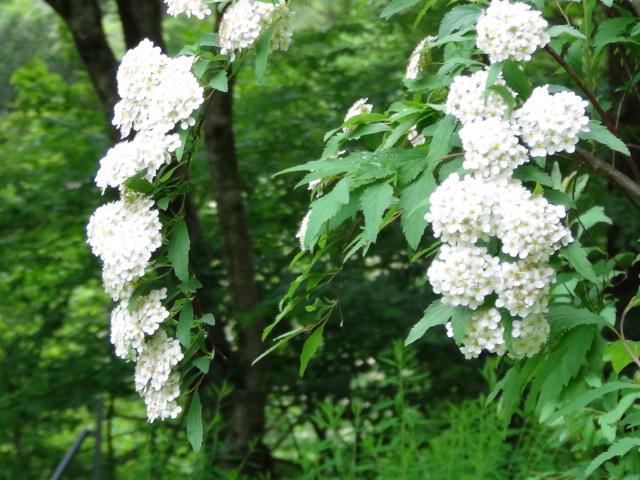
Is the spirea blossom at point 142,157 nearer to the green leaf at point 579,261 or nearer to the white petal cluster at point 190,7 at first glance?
the white petal cluster at point 190,7

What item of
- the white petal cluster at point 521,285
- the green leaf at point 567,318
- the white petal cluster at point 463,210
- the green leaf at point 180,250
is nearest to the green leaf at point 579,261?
the white petal cluster at point 521,285

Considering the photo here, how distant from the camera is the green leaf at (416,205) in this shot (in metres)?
1.57

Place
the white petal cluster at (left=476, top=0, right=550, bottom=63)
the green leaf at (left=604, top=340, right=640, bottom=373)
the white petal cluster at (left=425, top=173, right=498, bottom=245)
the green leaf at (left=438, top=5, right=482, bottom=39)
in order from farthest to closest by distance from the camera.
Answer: the green leaf at (left=604, top=340, right=640, bottom=373), the green leaf at (left=438, top=5, right=482, bottom=39), the white petal cluster at (left=476, top=0, right=550, bottom=63), the white petal cluster at (left=425, top=173, right=498, bottom=245)

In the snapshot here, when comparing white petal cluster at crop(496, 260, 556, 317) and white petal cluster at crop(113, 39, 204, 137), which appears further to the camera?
white petal cluster at crop(113, 39, 204, 137)

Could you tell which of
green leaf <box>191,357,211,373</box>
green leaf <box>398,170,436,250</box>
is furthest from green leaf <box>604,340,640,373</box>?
green leaf <box>191,357,211,373</box>

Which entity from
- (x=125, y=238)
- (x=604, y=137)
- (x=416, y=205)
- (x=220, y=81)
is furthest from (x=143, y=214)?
(x=604, y=137)

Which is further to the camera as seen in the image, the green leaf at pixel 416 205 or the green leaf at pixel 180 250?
the green leaf at pixel 180 250

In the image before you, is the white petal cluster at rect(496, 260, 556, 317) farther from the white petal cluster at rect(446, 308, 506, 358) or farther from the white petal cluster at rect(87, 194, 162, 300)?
the white petal cluster at rect(87, 194, 162, 300)

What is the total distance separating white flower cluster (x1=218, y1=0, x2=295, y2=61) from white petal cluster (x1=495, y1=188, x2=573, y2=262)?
0.70 metres

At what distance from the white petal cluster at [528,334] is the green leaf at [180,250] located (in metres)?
0.65

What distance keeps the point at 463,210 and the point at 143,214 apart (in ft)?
2.25

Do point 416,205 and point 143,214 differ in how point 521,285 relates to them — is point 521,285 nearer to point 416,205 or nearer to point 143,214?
point 416,205

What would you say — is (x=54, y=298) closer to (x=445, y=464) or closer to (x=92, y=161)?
(x=92, y=161)

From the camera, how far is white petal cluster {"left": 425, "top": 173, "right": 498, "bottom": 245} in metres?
1.44
